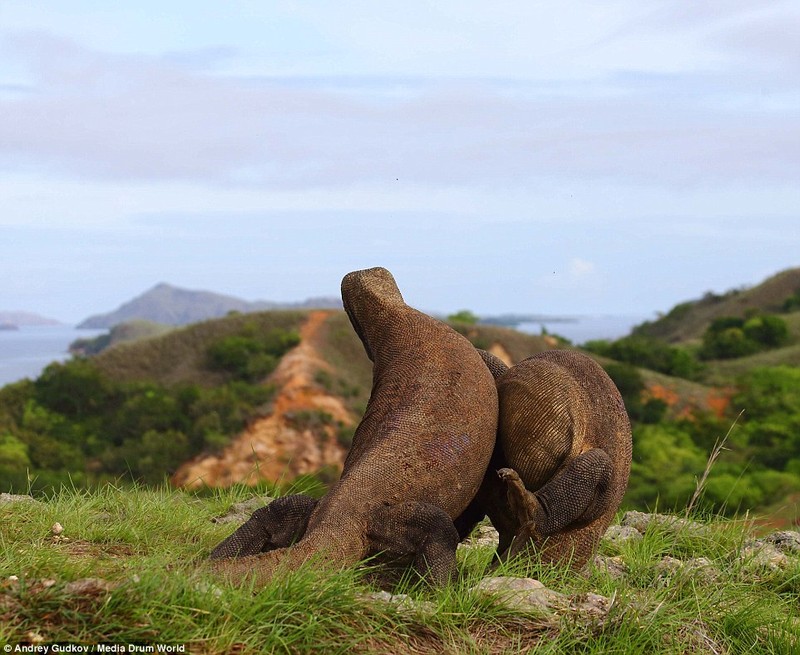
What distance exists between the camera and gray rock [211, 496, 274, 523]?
8.54 meters

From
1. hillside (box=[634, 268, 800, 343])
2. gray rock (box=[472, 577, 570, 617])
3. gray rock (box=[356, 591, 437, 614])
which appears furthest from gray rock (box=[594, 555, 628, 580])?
hillside (box=[634, 268, 800, 343])

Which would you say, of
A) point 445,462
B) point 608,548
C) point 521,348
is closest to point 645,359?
point 521,348

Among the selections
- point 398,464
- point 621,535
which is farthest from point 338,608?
point 621,535

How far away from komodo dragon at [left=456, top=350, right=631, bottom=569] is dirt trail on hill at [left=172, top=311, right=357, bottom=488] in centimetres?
1794

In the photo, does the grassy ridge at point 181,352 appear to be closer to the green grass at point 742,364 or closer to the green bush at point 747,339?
the green grass at point 742,364

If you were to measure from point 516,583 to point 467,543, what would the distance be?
222 centimetres

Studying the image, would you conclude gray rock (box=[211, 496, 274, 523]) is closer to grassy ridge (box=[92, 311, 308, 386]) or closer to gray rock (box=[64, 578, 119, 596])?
gray rock (box=[64, 578, 119, 596])

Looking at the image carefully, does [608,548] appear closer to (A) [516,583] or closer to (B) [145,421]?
(A) [516,583]

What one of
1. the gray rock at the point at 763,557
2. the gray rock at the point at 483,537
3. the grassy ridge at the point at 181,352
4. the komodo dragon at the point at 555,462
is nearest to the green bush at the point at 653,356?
the grassy ridge at the point at 181,352

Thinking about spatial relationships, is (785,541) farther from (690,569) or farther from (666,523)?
(690,569)

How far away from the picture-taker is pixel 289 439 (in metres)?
25.9

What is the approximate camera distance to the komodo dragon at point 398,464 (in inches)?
217

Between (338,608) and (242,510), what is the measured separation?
13.8ft

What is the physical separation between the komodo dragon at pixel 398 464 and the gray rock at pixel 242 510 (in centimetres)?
245
